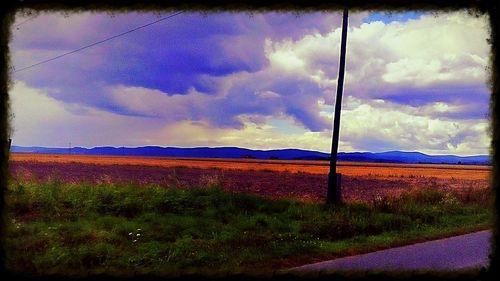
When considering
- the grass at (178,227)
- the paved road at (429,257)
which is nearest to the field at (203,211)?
the grass at (178,227)

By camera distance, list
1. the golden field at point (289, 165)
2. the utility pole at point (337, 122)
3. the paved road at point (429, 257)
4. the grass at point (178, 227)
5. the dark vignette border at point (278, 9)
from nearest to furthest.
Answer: the dark vignette border at point (278, 9) → the paved road at point (429, 257) → the grass at point (178, 227) → the utility pole at point (337, 122) → the golden field at point (289, 165)

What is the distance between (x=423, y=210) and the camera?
133 inches

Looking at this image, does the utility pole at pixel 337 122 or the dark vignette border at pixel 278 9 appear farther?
the utility pole at pixel 337 122

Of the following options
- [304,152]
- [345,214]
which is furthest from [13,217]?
[345,214]

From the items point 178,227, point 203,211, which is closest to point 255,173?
point 203,211

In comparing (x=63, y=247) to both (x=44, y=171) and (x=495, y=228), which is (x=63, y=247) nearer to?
(x=44, y=171)

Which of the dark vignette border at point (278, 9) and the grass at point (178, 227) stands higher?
the dark vignette border at point (278, 9)

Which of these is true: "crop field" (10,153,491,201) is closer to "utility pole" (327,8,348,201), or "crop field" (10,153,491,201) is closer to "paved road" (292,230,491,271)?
"utility pole" (327,8,348,201)

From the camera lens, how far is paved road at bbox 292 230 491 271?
7.27 feet

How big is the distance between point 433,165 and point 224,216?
142 cm

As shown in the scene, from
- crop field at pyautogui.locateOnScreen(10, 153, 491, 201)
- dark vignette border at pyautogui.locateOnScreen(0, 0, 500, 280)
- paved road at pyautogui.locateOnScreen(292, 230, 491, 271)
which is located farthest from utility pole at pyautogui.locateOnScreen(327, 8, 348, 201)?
paved road at pyautogui.locateOnScreen(292, 230, 491, 271)

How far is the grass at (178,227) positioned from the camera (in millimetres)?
2365

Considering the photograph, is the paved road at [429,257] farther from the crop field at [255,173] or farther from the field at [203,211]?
the crop field at [255,173]

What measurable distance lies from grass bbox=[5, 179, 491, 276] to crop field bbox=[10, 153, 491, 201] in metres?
0.07
